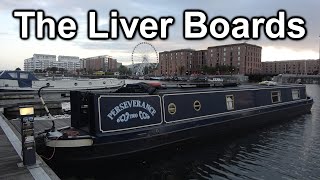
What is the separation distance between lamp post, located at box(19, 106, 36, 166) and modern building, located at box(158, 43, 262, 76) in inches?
6276

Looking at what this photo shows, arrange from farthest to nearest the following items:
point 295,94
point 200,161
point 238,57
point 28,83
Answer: point 238,57 < point 28,83 < point 295,94 < point 200,161

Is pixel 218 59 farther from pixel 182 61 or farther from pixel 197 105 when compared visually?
pixel 197 105

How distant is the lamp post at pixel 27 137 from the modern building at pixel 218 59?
15942 centimetres

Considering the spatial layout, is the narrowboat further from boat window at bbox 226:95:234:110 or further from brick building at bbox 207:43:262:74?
brick building at bbox 207:43:262:74

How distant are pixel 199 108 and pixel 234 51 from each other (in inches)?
6141

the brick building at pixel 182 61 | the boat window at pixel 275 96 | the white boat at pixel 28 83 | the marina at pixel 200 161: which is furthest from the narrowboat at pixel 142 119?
the brick building at pixel 182 61

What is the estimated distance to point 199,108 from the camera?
51.0 ft

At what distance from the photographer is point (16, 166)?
8680 millimetres

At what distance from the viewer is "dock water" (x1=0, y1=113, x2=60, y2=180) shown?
25.9 ft

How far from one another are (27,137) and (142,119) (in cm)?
503

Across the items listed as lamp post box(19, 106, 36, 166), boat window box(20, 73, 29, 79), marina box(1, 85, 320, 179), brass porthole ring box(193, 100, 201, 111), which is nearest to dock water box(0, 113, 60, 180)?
lamp post box(19, 106, 36, 166)

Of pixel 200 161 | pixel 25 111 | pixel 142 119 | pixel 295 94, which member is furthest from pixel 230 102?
pixel 25 111

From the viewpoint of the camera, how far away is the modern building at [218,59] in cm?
16262

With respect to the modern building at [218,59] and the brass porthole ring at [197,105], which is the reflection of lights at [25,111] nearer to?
the brass porthole ring at [197,105]
